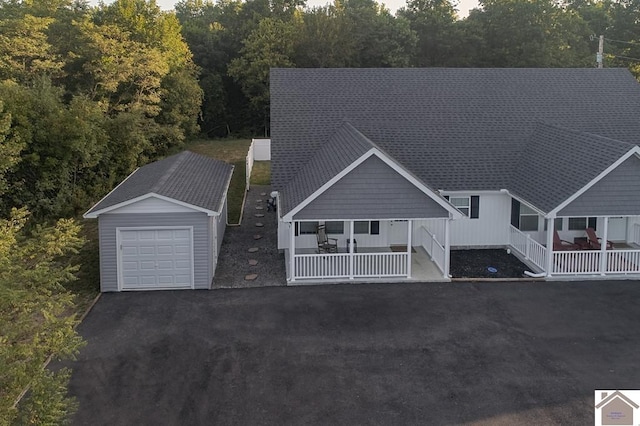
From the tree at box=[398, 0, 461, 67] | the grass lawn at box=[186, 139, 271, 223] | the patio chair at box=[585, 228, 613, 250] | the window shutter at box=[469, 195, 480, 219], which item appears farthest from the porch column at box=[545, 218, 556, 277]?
the tree at box=[398, 0, 461, 67]

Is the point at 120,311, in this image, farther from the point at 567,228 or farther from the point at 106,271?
the point at 567,228

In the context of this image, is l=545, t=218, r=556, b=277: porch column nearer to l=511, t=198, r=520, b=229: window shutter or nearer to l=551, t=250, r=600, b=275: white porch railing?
l=551, t=250, r=600, b=275: white porch railing

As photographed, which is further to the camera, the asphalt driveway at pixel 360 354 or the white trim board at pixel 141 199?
the white trim board at pixel 141 199

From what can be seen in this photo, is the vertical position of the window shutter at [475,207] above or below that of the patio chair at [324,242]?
above

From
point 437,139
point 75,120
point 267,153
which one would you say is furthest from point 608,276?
point 267,153

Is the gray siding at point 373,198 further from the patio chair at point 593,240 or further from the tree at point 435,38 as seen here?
the tree at point 435,38

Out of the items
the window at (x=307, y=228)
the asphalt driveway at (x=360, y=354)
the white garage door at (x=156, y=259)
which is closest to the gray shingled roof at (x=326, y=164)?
the window at (x=307, y=228)
